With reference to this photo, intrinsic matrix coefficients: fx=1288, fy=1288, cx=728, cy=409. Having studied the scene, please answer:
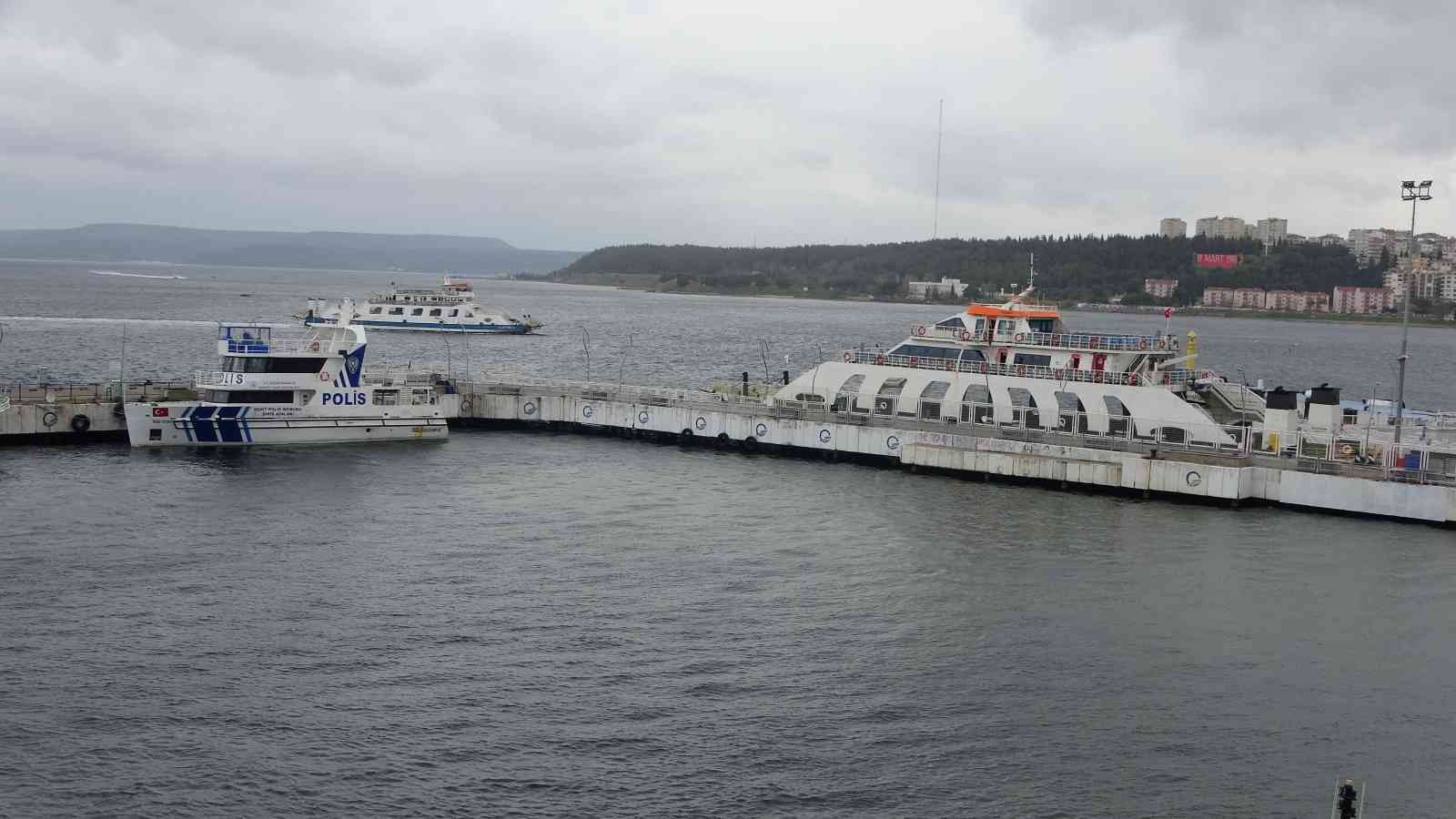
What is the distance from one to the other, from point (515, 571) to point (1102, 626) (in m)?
14.3

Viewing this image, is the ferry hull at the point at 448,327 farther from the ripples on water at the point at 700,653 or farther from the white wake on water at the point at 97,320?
the ripples on water at the point at 700,653

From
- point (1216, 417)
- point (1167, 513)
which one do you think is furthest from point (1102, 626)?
point (1216, 417)

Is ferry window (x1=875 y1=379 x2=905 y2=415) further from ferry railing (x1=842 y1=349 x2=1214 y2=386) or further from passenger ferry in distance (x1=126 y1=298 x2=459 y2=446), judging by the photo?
passenger ferry in distance (x1=126 y1=298 x2=459 y2=446)

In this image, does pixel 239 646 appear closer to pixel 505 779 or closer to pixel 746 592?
pixel 505 779

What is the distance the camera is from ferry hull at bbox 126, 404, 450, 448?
49000 mm

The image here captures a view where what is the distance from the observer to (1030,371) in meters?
51.8

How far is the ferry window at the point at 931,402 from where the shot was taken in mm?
52594

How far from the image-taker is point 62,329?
11925cm

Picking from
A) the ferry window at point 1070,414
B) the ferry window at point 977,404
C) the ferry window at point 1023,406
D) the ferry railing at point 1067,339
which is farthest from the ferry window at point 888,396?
the ferry window at point 1070,414

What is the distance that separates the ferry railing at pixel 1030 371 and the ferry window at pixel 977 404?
788 mm

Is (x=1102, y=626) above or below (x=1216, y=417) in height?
below

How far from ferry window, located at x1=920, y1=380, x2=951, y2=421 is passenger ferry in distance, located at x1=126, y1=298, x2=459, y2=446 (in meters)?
20.0

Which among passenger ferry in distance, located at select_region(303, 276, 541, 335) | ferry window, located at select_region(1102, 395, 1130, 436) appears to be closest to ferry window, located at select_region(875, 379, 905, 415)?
ferry window, located at select_region(1102, 395, 1130, 436)

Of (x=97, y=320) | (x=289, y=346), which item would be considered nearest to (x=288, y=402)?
(x=289, y=346)
